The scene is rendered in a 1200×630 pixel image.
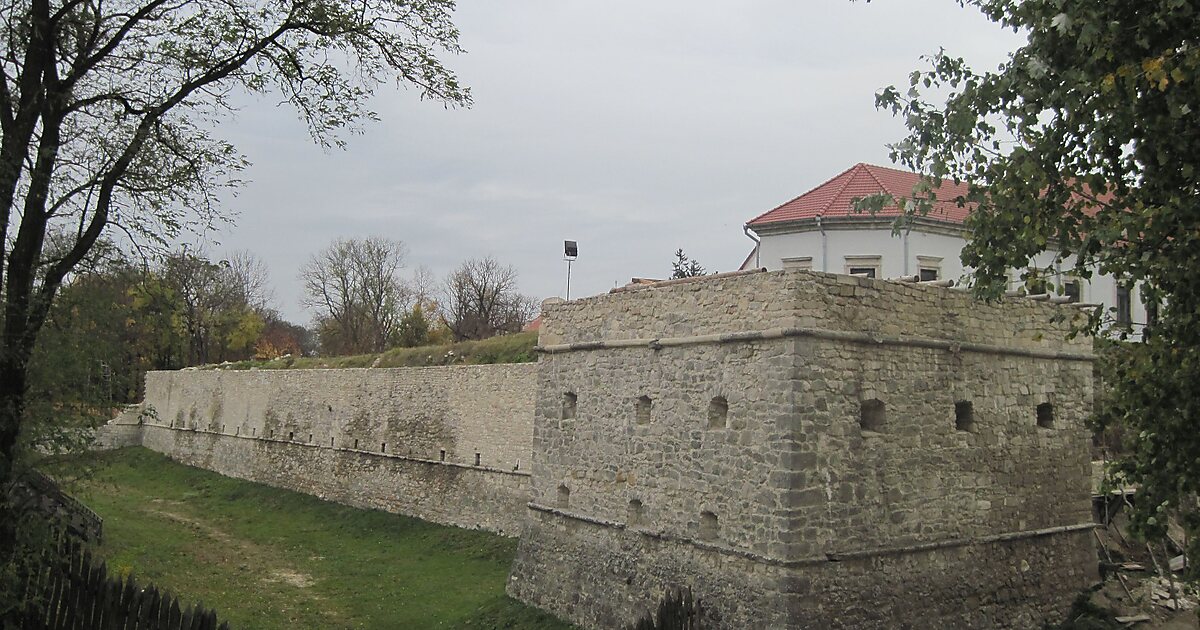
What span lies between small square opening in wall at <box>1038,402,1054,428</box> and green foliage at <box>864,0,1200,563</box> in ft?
10.9

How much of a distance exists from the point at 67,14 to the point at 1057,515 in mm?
13400

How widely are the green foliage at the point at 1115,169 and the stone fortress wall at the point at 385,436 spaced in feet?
34.3

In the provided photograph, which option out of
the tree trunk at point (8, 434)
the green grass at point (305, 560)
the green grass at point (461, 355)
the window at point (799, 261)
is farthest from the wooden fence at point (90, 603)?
the window at point (799, 261)

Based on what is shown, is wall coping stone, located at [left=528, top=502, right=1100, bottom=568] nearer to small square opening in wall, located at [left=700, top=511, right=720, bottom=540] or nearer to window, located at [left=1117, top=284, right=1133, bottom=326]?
small square opening in wall, located at [left=700, top=511, right=720, bottom=540]

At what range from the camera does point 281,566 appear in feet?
60.0

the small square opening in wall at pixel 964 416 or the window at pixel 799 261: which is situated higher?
the window at pixel 799 261

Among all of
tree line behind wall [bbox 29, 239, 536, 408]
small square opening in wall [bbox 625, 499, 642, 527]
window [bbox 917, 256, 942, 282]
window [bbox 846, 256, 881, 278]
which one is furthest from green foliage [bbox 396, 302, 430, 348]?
small square opening in wall [bbox 625, 499, 642, 527]

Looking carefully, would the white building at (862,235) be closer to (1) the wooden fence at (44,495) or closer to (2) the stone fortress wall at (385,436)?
(2) the stone fortress wall at (385,436)

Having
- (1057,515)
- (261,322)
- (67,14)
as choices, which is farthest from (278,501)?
(261,322)

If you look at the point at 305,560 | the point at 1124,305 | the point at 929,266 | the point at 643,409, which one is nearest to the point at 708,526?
the point at 643,409

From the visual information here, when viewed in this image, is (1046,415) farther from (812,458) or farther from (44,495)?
(44,495)

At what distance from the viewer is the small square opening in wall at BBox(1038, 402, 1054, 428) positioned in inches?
515

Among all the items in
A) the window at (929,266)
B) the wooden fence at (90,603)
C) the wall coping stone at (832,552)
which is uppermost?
the window at (929,266)

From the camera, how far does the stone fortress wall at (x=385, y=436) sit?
1848cm
